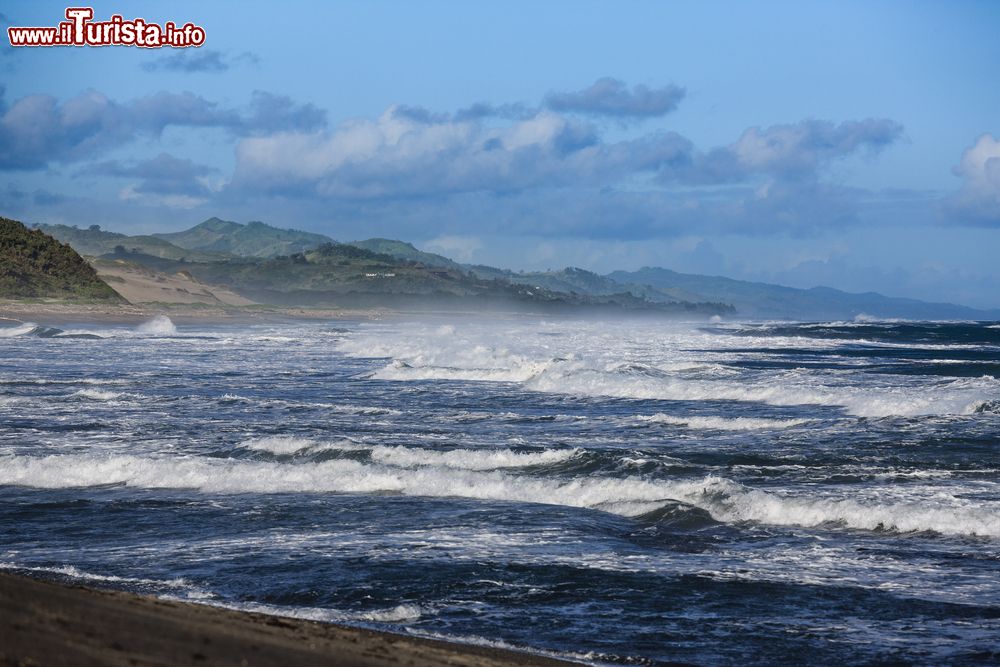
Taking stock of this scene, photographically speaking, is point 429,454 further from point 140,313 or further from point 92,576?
point 140,313

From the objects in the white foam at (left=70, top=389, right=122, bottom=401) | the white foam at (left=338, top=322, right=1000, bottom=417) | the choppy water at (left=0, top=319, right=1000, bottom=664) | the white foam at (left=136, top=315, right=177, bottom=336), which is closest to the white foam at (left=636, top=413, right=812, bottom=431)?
the choppy water at (left=0, top=319, right=1000, bottom=664)

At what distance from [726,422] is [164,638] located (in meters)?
19.2

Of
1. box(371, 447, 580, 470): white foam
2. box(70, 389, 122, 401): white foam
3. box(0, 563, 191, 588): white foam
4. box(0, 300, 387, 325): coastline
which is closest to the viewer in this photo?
box(0, 563, 191, 588): white foam

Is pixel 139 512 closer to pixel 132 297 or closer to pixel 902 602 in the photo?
pixel 902 602

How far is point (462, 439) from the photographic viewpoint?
835 inches

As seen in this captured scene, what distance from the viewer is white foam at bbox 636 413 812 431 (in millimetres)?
23523

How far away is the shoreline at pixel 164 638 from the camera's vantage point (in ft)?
18.7

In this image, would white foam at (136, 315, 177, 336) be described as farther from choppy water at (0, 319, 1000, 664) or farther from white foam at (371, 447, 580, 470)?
white foam at (371, 447, 580, 470)

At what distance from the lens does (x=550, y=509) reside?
1485 cm

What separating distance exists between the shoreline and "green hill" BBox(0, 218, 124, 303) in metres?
95.2

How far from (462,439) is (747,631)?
1241cm

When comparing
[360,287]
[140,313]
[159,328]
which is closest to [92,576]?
[159,328]

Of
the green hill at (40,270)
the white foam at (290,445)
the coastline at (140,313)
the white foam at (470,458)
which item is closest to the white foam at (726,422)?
the white foam at (470,458)

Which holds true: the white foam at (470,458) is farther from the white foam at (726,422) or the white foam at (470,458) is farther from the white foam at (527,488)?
the white foam at (726,422)
